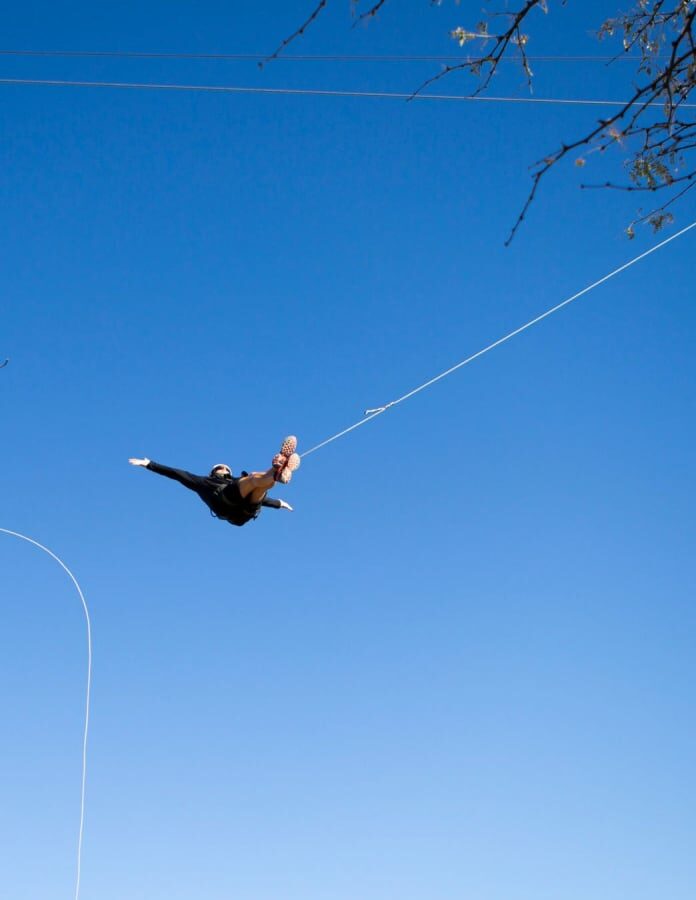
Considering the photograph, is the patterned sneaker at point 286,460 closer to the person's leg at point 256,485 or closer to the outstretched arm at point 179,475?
the person's leg at point 256,485

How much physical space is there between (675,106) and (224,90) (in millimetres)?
8847

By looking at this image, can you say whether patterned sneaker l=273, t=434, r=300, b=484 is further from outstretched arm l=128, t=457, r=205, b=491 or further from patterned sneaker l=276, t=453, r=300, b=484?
outstretched arm l=128, t=457, r=205, b=491

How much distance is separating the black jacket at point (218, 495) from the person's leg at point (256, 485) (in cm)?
11

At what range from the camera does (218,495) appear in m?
10.0

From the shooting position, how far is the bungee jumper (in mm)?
9688

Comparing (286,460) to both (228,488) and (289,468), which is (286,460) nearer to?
(289,468)

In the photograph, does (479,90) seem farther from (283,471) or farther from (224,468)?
(224,468)

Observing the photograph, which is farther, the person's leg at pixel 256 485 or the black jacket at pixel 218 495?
the black jacket at pixel 218 495

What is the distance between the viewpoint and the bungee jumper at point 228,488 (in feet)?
31.8

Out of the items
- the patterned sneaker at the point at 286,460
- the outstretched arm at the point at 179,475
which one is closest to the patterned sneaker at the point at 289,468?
the patterned sneaker at the point at 286,460

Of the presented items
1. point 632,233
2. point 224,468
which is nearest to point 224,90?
point 224,468

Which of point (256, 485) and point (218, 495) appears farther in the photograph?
point (218, 495)

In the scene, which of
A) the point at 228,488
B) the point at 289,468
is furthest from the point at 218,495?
the point at 289,468

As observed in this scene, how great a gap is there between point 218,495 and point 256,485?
511 millimetres
